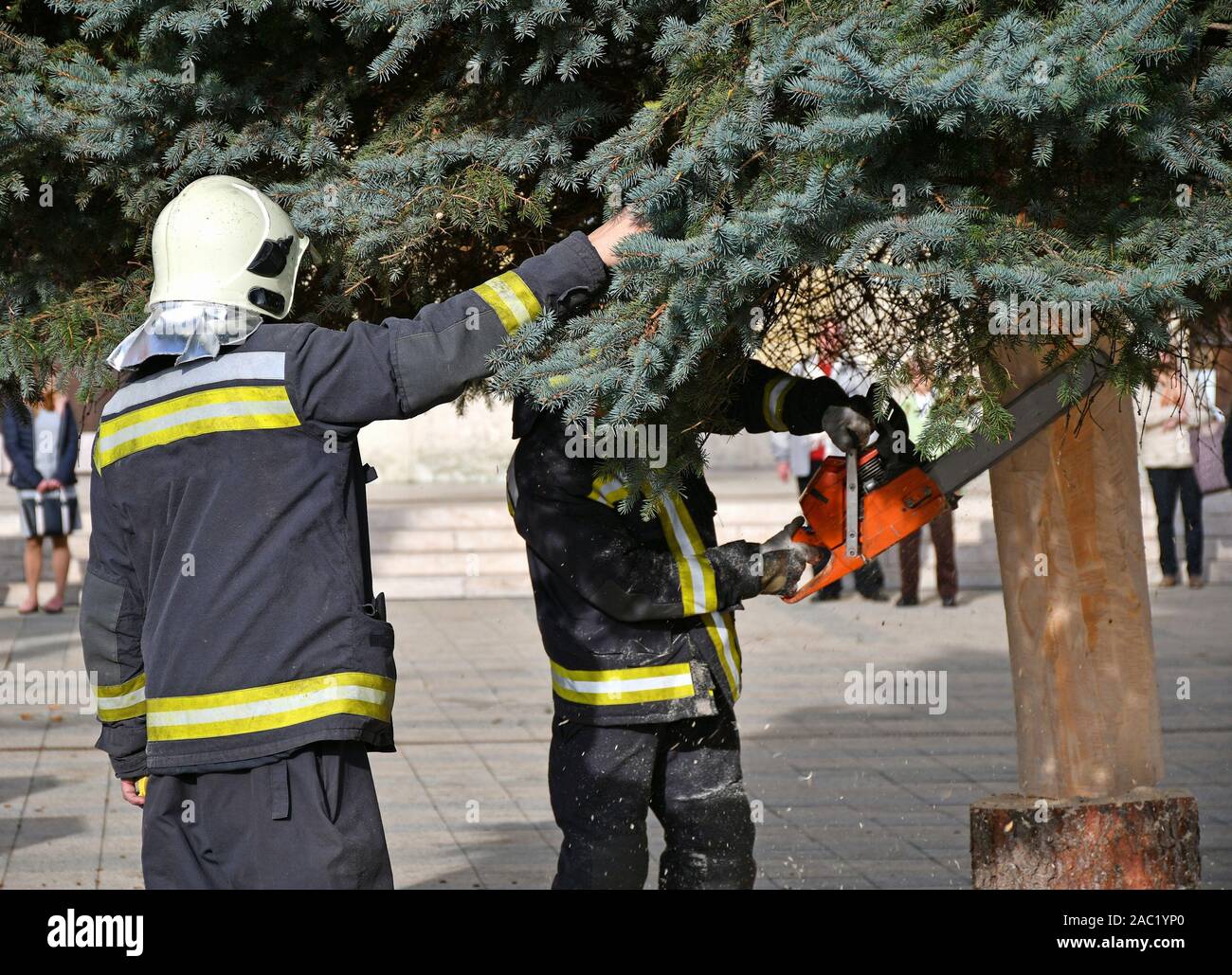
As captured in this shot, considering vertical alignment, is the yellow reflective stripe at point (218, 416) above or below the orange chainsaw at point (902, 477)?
above

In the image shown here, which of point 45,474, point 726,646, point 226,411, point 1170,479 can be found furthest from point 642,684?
point 1170,479

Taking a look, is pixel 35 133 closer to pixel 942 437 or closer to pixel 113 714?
pixel 113 714

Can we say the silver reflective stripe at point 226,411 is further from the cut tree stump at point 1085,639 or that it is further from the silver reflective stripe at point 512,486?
the cut tree stump at point 1085,639

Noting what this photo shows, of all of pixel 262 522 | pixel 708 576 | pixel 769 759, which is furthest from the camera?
pixel 769 759

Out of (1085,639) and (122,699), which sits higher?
(122,699)

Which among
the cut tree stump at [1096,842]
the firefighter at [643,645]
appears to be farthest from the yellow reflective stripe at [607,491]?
the cut tree stump at [1096,842]

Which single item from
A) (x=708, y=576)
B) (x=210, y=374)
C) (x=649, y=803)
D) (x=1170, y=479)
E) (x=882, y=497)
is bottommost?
(x=649, y=803)

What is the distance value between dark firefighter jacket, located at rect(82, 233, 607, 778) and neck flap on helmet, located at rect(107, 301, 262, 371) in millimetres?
28

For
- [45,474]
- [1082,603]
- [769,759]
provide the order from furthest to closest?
[45,474], [769,759], [1082,603]

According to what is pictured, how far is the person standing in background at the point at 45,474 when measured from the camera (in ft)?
33.7

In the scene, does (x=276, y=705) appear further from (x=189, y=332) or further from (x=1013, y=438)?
(x=1013, y=438)

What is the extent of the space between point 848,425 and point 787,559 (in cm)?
39

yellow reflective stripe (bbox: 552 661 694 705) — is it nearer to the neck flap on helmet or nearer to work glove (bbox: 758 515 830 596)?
work glove (bbox: 758 515 830 596)

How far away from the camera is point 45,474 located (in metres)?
10.3
